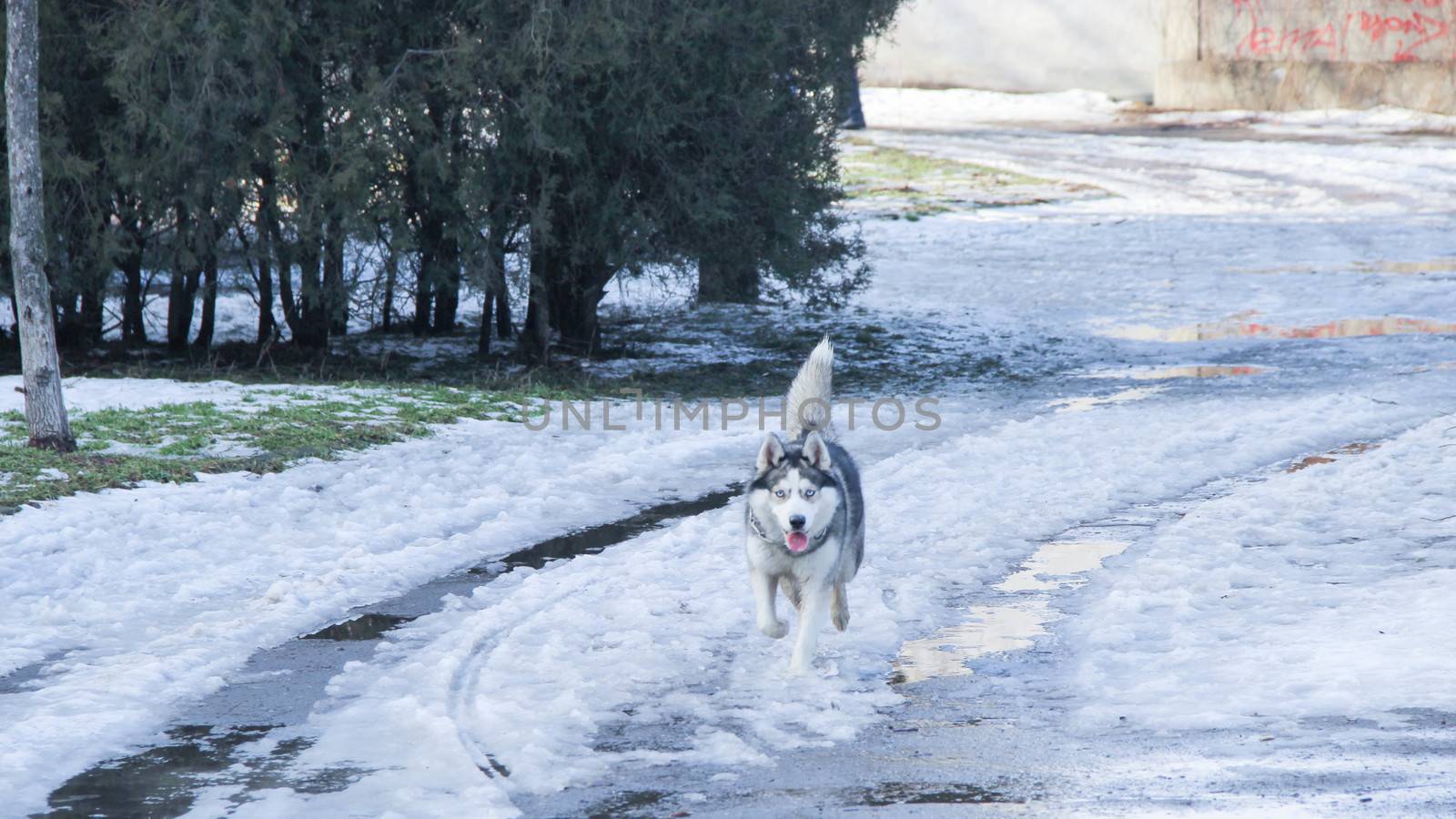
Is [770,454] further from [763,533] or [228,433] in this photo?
[228,433]

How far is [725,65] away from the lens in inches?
640

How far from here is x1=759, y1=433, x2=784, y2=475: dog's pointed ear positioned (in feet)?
24.0

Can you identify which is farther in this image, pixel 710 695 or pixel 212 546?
pixel 212 546

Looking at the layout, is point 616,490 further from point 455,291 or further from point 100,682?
point 455,291

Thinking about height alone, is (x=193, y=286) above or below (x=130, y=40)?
below

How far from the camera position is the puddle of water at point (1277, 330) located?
18.5 m

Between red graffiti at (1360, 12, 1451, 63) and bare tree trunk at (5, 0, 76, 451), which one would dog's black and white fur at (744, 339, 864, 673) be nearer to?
bare tree trunk at (5, 0, 76, 451)

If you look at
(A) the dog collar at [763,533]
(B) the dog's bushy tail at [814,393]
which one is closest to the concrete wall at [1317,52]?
(B) the dog's bushy tail at [814,393]

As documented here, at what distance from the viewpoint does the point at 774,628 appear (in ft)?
24.0

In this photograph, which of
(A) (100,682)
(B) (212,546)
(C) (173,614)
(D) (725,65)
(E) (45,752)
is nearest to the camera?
(E) (45,752)

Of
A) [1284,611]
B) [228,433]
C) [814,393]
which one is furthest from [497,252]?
[1284,611]

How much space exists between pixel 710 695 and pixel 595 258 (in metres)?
10.4

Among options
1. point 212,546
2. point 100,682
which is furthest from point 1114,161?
point 100,682

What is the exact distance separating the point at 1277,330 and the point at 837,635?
13.5 m
